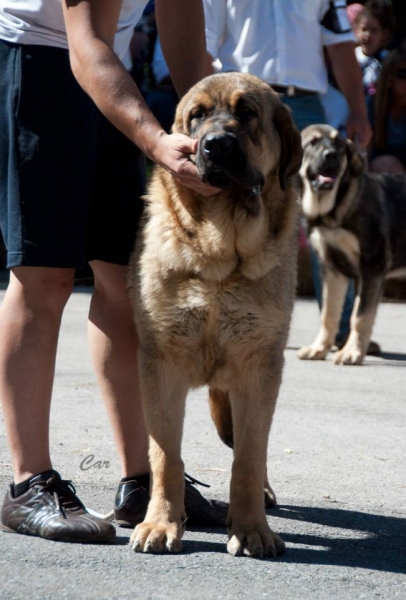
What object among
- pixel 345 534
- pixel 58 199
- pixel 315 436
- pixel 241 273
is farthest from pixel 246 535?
pixel 315 436

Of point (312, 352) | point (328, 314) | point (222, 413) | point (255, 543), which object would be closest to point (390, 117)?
point (328, 314)

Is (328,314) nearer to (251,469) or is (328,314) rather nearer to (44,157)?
(251,469)

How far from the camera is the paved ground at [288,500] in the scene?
2764 mm

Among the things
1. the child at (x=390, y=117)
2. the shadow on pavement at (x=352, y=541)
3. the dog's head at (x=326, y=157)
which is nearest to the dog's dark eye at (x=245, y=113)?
the shadow on pavement at (x=352, y=541)

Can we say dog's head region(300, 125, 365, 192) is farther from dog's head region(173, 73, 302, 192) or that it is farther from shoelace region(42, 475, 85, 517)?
shoelace region(42, 475, 85, 517)

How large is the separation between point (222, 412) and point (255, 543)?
739 millimetres

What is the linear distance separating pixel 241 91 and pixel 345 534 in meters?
1.39

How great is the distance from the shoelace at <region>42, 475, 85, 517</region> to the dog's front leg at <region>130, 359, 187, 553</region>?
250 millimetres

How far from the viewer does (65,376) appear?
234 inches

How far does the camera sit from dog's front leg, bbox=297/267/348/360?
6895 millimetres

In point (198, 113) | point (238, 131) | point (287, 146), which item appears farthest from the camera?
point (287, 146)

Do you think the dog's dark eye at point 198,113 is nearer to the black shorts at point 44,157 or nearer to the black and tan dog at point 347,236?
the black shorts at point 44,157

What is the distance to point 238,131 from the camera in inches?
123

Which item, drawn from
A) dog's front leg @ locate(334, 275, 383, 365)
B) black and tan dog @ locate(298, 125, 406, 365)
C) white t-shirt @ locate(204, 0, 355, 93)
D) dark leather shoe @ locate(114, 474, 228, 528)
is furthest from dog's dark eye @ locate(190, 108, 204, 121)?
dog's front leg @ locate(334, 275, 383, 365)
